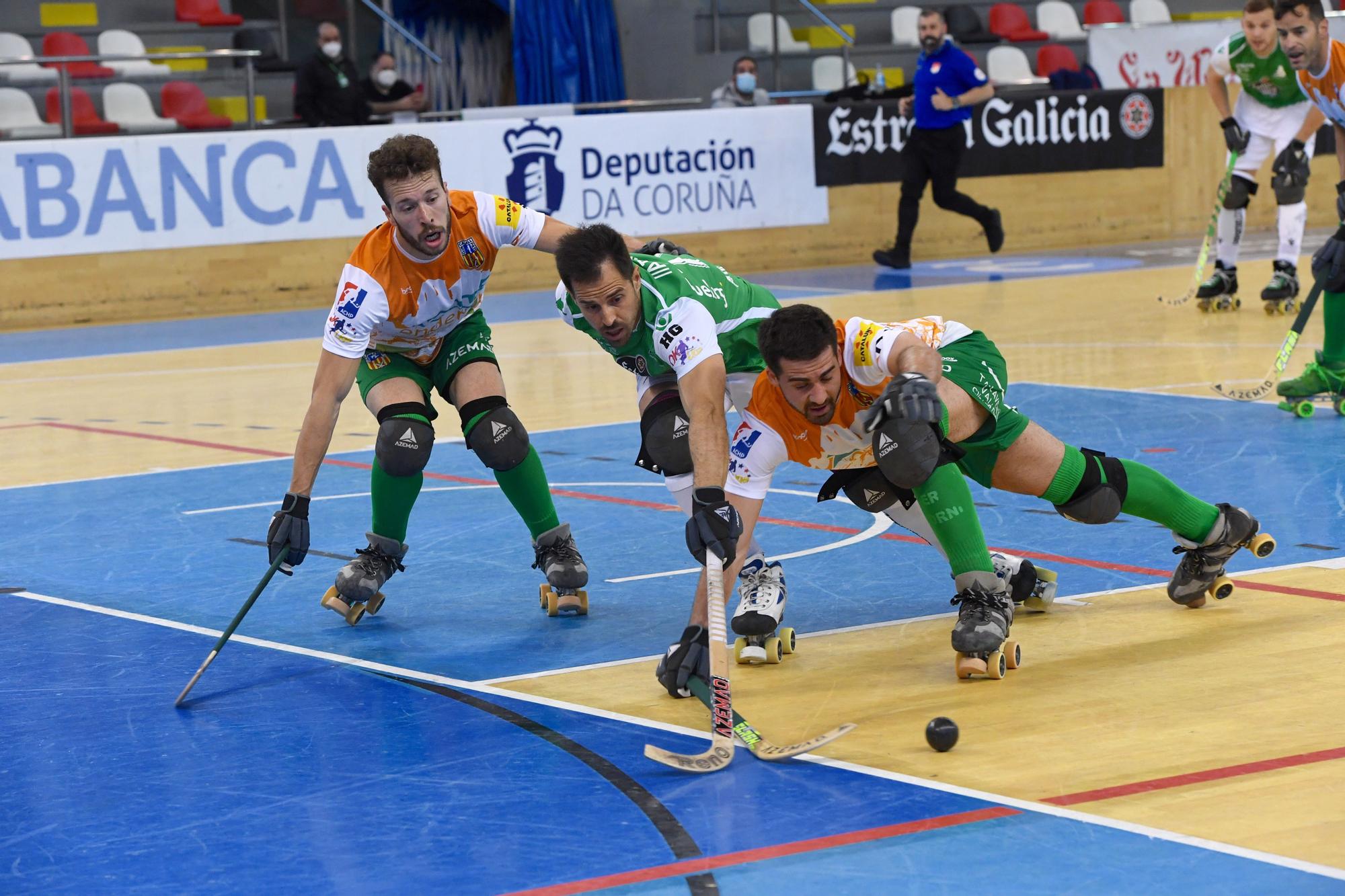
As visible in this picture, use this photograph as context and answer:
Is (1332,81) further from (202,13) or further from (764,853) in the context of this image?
(202,13)

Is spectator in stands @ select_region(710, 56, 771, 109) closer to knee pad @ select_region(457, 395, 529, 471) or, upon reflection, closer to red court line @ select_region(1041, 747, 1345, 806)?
knee pad @ select_region(457, 395, 529, 471)

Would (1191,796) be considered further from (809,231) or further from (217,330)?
(809,231)

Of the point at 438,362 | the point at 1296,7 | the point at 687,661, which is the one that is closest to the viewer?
the point at 687,661

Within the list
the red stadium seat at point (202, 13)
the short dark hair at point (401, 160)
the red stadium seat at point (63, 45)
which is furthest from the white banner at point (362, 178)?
the short dark hair at point (401, 160)

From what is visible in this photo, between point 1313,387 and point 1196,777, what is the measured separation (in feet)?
A: 19.5

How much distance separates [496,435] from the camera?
6434 mm

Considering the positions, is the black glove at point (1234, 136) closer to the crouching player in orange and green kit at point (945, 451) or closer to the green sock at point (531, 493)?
the crouching player in orange and green kit at point (945, 451)

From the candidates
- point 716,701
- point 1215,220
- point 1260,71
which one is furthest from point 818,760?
point 1215,220

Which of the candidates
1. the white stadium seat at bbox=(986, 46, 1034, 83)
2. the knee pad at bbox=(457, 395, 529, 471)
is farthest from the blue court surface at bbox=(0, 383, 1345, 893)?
the white stadium seat at bbox=(986, 46, 1034, 83)

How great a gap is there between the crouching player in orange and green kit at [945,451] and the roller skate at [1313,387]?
154 inches

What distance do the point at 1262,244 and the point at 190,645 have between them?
1677cm

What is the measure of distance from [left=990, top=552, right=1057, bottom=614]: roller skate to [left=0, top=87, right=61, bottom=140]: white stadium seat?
13.4m

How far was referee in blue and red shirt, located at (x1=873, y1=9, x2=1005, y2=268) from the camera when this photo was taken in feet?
60.4

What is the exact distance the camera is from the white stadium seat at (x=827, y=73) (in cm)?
2294
